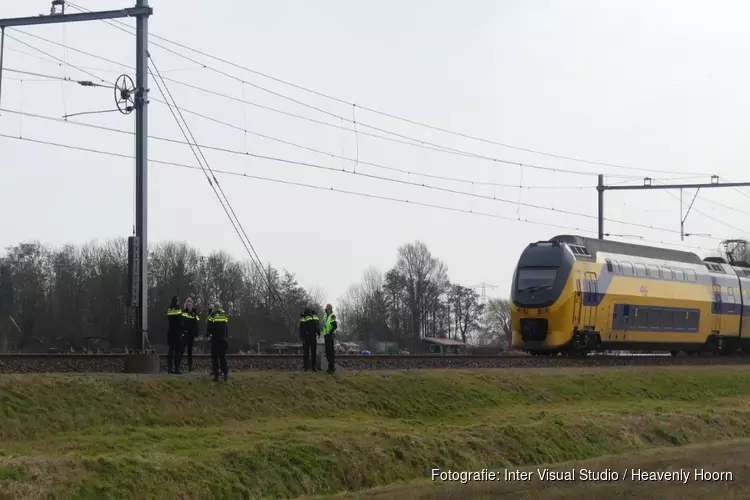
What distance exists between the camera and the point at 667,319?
42906mm

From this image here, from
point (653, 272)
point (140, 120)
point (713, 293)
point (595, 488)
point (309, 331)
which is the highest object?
point (140, 120)

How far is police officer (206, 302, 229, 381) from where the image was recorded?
2150 cm

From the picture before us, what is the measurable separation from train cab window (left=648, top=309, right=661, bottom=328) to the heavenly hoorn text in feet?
71.1

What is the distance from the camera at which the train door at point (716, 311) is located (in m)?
46.2

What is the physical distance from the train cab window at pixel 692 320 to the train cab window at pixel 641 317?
363 cm

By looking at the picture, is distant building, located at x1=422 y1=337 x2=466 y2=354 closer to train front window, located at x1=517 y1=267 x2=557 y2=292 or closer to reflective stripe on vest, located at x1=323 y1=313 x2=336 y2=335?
train front window, located at x1=517 y1=267 x2=557 y2=292

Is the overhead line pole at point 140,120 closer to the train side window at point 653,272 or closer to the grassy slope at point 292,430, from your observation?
the grassy slope at point 292,430

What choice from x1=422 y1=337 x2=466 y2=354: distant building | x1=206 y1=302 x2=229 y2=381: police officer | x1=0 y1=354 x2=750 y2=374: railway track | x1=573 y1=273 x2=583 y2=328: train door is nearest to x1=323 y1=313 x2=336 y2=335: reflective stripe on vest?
x1=0 y1=354 x2=750 y2=374: railway track

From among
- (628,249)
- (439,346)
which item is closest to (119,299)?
(439,346)

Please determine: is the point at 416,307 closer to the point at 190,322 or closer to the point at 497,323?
the point at 497,323

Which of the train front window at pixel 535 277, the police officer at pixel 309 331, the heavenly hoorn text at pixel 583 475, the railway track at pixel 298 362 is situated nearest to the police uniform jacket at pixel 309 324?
the police officer at pixel 309 331

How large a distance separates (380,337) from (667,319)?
4912 cm

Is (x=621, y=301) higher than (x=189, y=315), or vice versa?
(x=621, y=301)

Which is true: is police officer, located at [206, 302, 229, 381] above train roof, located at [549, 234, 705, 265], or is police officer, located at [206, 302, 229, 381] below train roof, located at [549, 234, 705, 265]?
below
